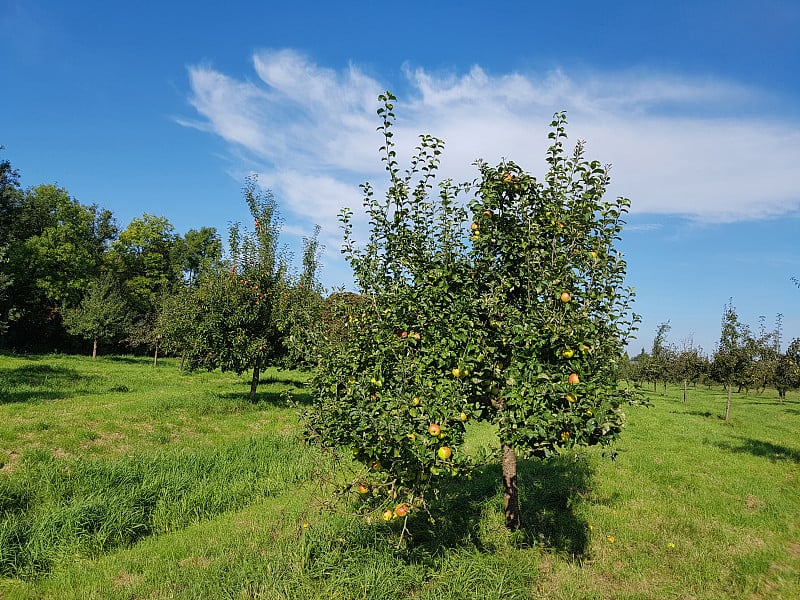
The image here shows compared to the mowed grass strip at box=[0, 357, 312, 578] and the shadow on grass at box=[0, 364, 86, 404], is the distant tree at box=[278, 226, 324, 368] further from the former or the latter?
the shadow on grass at box=[0, 364, 86, 404]

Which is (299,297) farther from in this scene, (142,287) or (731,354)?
(142,287)

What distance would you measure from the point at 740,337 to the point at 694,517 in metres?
22.3

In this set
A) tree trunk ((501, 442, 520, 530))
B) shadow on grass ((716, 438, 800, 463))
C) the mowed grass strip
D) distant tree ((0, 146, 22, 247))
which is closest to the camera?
tree trunk ((501, 442, 520, 530))

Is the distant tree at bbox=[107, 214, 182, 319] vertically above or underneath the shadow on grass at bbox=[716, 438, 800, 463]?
above

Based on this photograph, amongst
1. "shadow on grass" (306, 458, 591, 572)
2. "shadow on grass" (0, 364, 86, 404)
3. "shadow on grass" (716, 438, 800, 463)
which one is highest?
"shadow on grass" (716, 438, 800, 463)

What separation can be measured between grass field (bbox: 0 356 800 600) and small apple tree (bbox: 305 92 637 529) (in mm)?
936

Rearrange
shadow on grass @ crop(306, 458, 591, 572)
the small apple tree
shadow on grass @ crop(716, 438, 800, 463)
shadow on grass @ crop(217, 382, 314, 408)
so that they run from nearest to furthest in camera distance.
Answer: the small apple tree < shadow on grass @ crop(306, 458, 591, 572) < shadow on grass @ crop(716, 438, 800, 463) < shadow on grass @ crop(217, 382, 314, 408)

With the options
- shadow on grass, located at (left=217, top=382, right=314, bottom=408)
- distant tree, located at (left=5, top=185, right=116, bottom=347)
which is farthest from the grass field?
distant tree, located at (left=5, top=185, right=116, bottom=347)

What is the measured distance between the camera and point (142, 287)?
186 ft

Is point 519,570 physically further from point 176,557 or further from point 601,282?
point 176,557

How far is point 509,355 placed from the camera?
5648 millimetres

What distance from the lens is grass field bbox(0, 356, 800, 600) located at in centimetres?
→ 572

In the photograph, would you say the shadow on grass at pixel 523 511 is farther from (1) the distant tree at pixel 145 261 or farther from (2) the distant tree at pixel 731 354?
(1) the distant tree at pixel 145 261

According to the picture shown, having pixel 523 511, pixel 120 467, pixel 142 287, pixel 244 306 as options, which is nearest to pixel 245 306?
pixel 244 306
